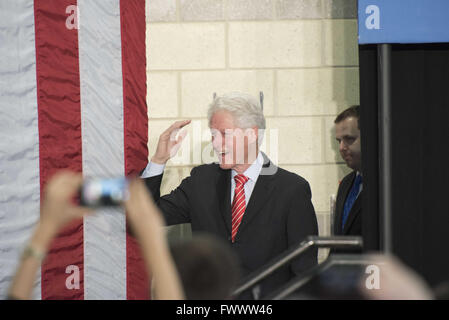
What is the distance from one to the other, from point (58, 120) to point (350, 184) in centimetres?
178

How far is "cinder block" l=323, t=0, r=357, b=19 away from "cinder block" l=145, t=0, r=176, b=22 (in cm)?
105

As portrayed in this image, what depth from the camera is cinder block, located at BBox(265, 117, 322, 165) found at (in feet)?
12.9

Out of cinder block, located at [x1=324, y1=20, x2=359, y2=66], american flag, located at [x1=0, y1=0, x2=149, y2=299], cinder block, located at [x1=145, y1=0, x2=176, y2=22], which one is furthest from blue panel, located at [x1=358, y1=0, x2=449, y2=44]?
american flag, located at [x1=0, y1=0, x2=149, y2=299]

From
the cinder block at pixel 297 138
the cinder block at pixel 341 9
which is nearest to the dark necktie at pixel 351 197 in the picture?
the cinder block at pixel 297 138

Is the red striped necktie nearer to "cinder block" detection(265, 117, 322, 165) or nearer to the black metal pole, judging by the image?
the black metal pole

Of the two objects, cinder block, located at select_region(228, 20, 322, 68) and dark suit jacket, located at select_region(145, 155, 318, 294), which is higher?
cinder block, located at select_region(228, 20, 322, 68)

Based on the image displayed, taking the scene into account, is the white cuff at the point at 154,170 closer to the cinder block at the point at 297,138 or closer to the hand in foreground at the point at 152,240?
the cinder block at the point at 297,138

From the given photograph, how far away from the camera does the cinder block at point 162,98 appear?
156 inches

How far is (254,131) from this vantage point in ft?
9.52

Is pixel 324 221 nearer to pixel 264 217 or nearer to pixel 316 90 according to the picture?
pixel 316 90

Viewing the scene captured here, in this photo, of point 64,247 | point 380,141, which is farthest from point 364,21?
point 64,247

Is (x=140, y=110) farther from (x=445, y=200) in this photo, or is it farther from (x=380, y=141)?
(x=445, y=200)

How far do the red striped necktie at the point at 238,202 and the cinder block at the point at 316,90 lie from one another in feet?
3.77

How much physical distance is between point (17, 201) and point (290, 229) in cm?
171
